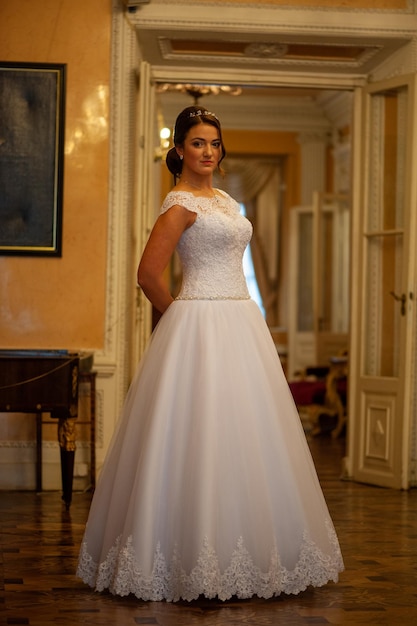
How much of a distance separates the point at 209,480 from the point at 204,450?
106 mm

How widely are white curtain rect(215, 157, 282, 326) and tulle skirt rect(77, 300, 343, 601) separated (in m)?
9.69

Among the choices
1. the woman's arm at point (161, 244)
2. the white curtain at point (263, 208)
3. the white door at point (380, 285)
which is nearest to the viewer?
the woman's arm at point (161, 244)

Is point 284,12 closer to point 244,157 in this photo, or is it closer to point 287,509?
point 287,509

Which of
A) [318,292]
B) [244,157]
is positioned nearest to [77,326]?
[318,292]

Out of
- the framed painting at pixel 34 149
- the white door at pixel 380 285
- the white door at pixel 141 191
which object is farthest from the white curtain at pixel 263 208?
the framed painting at pixel 34 149

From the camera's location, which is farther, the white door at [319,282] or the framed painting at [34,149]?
the white door at [319,282]

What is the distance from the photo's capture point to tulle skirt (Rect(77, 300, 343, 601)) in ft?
11.3

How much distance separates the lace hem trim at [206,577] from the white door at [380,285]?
3.04 m

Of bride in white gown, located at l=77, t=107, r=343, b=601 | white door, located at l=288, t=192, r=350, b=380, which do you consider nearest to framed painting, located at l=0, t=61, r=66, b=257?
bride in white gown, located at l=77, t=107, r=343, b=601

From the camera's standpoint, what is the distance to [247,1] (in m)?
6.26

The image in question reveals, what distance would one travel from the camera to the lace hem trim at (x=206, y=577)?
3.41 metres

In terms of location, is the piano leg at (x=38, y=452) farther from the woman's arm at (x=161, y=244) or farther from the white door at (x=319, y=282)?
the white door at (x=319, y=282)

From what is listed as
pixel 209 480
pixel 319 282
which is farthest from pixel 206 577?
pixel 319 282

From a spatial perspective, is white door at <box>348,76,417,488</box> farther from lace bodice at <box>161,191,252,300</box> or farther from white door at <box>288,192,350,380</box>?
white door at <box>288,192,350,380</box>
